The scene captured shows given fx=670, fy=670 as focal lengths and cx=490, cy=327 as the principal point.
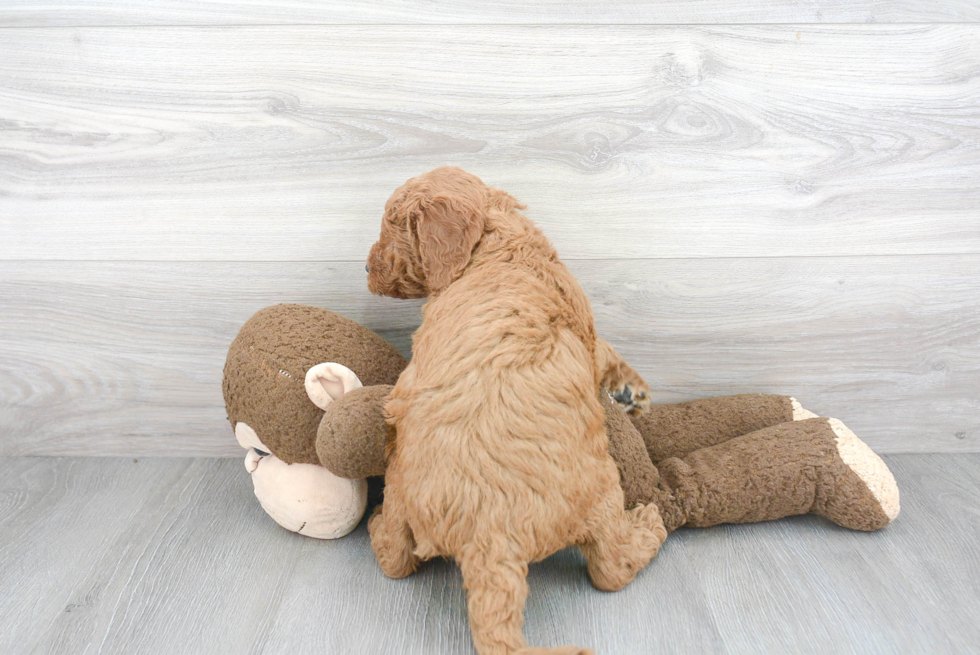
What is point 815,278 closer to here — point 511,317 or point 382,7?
point 511,317

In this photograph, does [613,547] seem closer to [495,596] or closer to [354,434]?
Answer: [495,596]

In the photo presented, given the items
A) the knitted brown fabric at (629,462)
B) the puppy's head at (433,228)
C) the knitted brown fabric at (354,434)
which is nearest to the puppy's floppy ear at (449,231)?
the puppy's head at (433,228)

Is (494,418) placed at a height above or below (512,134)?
below

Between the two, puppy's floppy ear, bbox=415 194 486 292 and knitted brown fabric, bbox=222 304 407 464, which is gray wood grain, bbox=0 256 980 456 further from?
puppy's floppy ear, bbox=415 194 486 292

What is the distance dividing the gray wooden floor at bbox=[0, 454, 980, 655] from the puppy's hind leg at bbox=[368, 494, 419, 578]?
1.0 inches

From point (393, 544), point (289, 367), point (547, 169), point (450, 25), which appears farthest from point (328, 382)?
point (450, 25)

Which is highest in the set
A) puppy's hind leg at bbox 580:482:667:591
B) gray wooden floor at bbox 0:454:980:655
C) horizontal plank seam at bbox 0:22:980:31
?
horizontal plank seam at bbox 0:22:980:31

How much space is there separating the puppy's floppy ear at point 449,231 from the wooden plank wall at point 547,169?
28cm

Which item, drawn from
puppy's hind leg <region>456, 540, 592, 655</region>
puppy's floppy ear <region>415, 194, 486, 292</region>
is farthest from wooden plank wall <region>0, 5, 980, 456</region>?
puppy's hind leg <region>456, 540, 592, 655</region>

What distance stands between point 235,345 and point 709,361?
2.82ft

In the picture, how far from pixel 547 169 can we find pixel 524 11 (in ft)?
0.87

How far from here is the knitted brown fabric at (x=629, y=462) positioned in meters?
1.05

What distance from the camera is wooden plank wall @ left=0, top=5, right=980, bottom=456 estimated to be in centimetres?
115

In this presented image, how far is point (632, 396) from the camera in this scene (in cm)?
105
